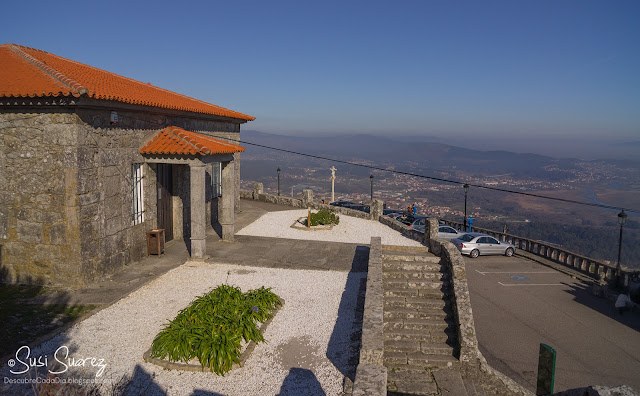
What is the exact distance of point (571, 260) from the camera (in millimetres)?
23406

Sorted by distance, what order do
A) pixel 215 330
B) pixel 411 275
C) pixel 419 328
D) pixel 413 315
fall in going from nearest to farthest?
pixel 215 330, pixel 419 328, pixel 413 315, pixel 411 275

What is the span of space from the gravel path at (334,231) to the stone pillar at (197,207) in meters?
4.85

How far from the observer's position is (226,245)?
16.3 m

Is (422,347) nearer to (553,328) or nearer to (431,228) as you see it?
(431,228)

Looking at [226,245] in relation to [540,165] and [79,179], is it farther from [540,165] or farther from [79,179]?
[540,165]

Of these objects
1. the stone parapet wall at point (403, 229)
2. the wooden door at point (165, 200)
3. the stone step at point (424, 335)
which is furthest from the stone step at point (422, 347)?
the wooden door at point (165, 200)

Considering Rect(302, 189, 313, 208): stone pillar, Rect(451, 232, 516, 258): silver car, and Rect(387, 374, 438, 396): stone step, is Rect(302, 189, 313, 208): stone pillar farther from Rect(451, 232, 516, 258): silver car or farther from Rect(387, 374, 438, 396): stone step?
Rect(387, 374, 438, 396): stone step

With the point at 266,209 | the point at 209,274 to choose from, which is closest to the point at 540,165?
the point at 266,209

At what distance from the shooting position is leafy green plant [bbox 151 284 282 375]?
24.4ft

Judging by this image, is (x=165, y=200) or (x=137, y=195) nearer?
(x=137, y=195)

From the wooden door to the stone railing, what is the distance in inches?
804

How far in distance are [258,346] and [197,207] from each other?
644cm

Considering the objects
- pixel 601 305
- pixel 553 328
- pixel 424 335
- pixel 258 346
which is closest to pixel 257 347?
pixel 258 346

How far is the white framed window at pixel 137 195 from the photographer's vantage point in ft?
43.2
